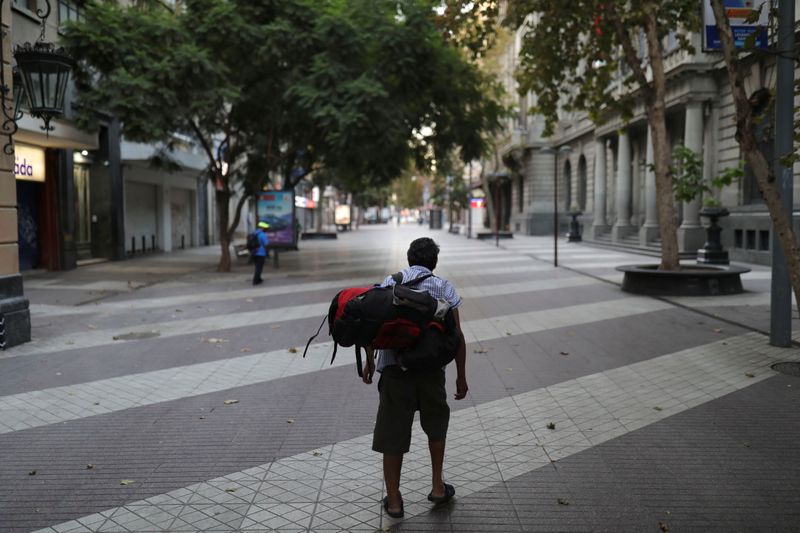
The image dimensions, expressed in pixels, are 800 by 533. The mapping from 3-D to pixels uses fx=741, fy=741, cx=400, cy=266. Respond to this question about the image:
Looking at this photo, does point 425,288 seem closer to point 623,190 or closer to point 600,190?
point 623,190

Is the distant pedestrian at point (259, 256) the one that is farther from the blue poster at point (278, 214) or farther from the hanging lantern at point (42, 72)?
the hanging lantern at point (42, 72)

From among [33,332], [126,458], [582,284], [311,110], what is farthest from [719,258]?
[126,458]

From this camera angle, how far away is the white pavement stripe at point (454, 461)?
4238mm

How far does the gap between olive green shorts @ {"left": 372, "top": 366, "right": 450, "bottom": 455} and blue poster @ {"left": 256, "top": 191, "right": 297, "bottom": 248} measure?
2030 cm

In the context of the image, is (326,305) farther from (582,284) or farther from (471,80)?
(471,80)

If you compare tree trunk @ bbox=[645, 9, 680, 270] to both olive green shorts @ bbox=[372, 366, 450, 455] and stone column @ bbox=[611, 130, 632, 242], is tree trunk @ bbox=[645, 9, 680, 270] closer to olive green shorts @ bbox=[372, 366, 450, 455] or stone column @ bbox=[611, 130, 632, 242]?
olive green shorts @ bbox=[372, 366, 450, 455]

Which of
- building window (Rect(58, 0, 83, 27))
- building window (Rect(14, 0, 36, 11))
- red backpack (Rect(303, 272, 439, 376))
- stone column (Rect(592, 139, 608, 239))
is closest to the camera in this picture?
red backpack (Rect(303, 272, 439, 376))

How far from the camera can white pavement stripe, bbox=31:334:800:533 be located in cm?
424

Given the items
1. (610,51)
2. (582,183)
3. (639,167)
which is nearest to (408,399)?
(610,51)

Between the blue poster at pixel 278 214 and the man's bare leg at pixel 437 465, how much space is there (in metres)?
20.2

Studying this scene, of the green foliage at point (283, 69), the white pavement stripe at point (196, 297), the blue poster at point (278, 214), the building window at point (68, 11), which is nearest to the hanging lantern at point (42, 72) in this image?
the white pavement stripe at point (196, 297)

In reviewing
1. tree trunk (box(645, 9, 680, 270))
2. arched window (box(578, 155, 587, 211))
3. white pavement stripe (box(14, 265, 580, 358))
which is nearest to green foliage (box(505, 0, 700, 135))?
tree trunk (box(645, 9, 680, 270))

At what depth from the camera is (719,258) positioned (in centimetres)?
2092

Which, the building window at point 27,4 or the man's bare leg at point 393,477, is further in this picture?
the building window at point 27,4
